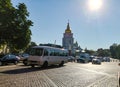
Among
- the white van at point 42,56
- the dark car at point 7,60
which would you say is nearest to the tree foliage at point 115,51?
the dark car at point 7,60

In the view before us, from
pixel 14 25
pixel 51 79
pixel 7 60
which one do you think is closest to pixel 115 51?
pixel 14 25

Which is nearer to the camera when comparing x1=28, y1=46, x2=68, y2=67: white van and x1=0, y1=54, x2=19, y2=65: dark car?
x1=28, y1=46, x2=68, y2=67: white van

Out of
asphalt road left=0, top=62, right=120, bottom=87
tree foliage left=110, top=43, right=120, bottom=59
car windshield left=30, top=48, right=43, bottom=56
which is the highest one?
tree foliage left=110, top=43, right=120, bottom=59

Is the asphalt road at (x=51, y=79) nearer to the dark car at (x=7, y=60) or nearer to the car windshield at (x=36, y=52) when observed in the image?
the car windshield at (x=36, y=52)

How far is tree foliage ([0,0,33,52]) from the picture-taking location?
38.4 m

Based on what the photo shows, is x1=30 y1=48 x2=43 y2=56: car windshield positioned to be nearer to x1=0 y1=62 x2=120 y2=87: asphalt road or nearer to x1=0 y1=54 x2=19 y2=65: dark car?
x1=0 y1=62 x2=120 y2=87: asphalt road

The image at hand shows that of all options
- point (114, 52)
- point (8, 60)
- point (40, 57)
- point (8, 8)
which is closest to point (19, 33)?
point (8, 8)

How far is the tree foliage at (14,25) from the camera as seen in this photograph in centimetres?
3837

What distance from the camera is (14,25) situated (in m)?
40.1

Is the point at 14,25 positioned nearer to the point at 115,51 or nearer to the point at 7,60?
the point at 7,60

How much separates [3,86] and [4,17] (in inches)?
1044

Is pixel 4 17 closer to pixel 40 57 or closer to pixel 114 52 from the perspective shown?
pixel 40 57

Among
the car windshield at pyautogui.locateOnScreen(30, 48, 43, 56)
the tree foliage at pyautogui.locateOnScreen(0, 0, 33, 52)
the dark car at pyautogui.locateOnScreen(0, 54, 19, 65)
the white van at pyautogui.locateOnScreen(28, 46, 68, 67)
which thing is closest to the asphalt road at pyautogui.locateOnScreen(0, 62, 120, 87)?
the white van at pyautogui.locateOnScreen(28, 46, 68, 67)

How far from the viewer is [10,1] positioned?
41.5m
